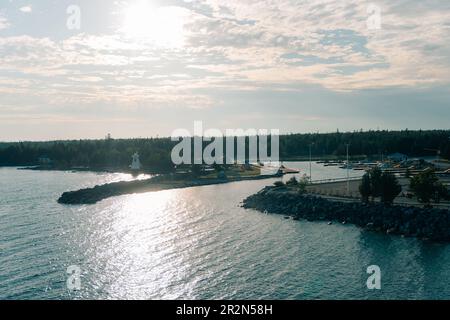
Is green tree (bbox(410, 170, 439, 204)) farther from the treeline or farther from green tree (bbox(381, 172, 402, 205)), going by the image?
the treeline

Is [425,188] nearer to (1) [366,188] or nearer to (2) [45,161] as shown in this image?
(1) [366,188]

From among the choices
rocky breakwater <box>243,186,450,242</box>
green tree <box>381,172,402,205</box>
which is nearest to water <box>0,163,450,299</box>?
rocky breakwater <box>243,186,450,242</box>

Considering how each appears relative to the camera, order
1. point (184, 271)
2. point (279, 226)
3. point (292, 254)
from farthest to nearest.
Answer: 1. point (279, 226)
2. point (292, 254)
3. point (184, 271)

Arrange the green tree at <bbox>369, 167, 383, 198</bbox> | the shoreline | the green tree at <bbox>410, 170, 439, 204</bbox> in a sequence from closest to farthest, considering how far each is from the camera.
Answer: the green tree at <bbox>410, 170, 439, 204</bbox>
the green tree at <bbox>369, 167, 383, 198</bbox>
the shoreline
